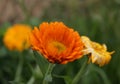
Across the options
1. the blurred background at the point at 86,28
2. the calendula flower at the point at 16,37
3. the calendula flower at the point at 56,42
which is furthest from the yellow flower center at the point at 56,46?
the calendula flower at the point at 16,37

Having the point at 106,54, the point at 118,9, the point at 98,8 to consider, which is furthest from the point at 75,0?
the point at 106,54

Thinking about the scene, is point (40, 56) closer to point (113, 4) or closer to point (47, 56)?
point (47, 56)

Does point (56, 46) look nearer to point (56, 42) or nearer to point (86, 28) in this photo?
point (56, 42)

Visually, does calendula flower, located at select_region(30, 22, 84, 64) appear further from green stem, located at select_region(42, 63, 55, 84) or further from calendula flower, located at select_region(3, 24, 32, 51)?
calendula flower, located at select_region(3, 24, 32, 51)

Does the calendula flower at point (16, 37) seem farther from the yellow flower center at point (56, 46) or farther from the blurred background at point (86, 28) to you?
the yellow flower center at point (56, 46)

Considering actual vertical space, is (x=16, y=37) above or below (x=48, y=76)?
below

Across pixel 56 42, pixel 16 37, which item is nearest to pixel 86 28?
pixel 16 37
